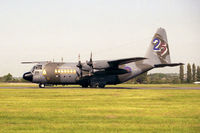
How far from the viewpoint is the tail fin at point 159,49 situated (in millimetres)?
52688

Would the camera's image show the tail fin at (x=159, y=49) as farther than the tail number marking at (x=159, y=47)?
No

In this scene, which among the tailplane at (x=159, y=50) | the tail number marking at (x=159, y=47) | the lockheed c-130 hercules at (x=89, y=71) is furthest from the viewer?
the tail number marking at (x=159, y=47)

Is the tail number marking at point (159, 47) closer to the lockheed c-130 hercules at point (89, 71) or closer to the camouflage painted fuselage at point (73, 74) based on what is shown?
the lockheed c-130 hercules at point (89, 71)

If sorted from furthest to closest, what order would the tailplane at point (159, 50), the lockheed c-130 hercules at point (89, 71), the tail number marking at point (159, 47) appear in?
1. the tail number marking at point (159, 47)
2. the tailplane at point (159, 50)
3. the lockheed c-130 hercules at point (89, 71)

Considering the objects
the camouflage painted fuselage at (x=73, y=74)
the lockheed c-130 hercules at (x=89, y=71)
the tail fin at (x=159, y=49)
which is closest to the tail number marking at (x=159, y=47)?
the tail fin at (x=159, y=49)

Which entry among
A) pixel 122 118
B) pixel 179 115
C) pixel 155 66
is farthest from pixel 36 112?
pixel 155 66

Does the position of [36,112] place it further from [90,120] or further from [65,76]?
[65,76]

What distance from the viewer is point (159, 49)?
53188 mm

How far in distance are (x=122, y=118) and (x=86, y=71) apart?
34.7m

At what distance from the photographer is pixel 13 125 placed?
1298 cm

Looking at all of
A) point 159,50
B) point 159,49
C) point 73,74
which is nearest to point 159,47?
point 159,49

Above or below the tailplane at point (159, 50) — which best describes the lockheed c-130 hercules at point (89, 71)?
below

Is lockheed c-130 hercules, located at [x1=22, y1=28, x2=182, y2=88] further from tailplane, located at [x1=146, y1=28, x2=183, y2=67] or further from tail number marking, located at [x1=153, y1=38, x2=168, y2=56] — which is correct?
tail number marking, located at [x1=153, y1=38, x2=168, y2=56]

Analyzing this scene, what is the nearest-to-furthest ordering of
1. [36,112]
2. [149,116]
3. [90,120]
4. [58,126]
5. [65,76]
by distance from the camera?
[58,126] → [90,120] → [149,116] → [36,112] → [65,76]
